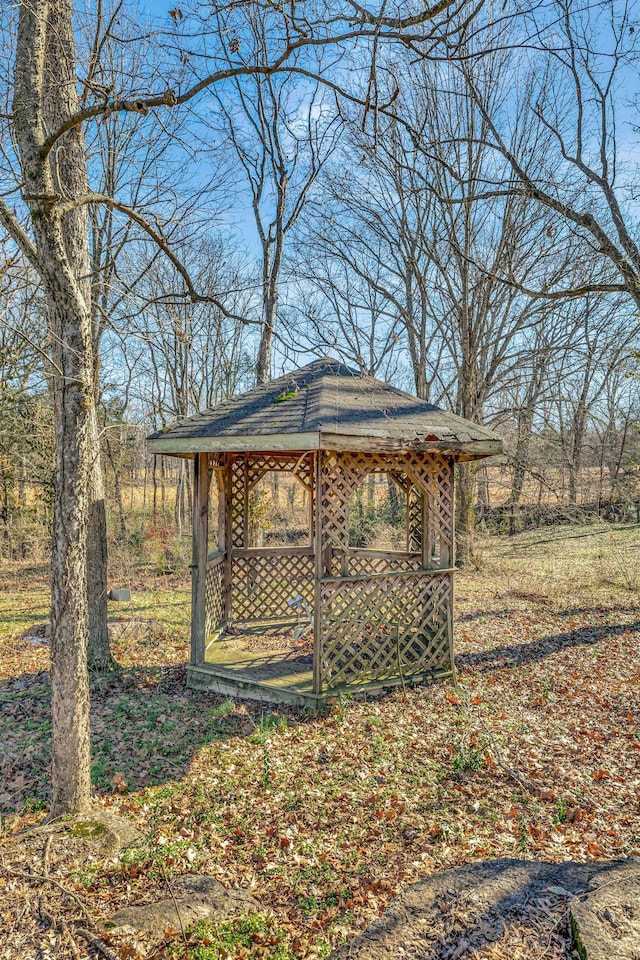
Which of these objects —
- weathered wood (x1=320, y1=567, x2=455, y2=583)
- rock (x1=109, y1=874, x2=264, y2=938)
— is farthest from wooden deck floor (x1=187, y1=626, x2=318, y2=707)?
rock (x1=109, y1=874, x2=264, y2=938)

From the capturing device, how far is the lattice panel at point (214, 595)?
24.9 feet

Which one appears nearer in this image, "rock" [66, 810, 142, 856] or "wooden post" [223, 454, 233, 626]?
"rock" [66, 810, 142, 856]

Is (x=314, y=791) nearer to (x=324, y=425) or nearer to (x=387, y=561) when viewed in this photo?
(x=324, y=425)

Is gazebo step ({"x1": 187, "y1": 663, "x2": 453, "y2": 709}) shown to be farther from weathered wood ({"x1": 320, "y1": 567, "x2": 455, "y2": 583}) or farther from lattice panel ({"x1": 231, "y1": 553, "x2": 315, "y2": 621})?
lattice panel ({"x1": 231, "y1": 553, "x2": 315, "y2": 621})

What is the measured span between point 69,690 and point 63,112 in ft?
14.9

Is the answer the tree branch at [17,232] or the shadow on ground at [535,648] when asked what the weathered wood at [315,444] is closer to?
the tree branch at [17,232]

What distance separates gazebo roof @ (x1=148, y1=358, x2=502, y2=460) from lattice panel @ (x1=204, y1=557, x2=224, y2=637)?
201 centimetres

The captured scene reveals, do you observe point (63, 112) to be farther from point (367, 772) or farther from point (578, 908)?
point (578, 908)

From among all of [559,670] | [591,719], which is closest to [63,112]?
[591,719]

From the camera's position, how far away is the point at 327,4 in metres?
3.97

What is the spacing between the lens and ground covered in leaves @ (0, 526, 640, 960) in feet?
9.46

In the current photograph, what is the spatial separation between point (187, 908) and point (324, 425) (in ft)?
13.0

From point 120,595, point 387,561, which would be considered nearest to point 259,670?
point 387,561

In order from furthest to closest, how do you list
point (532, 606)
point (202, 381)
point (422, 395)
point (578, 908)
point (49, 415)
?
point (202, 381) → point (422, 395) → point (49, 415) → point (532, 606) → point (578, 908)
